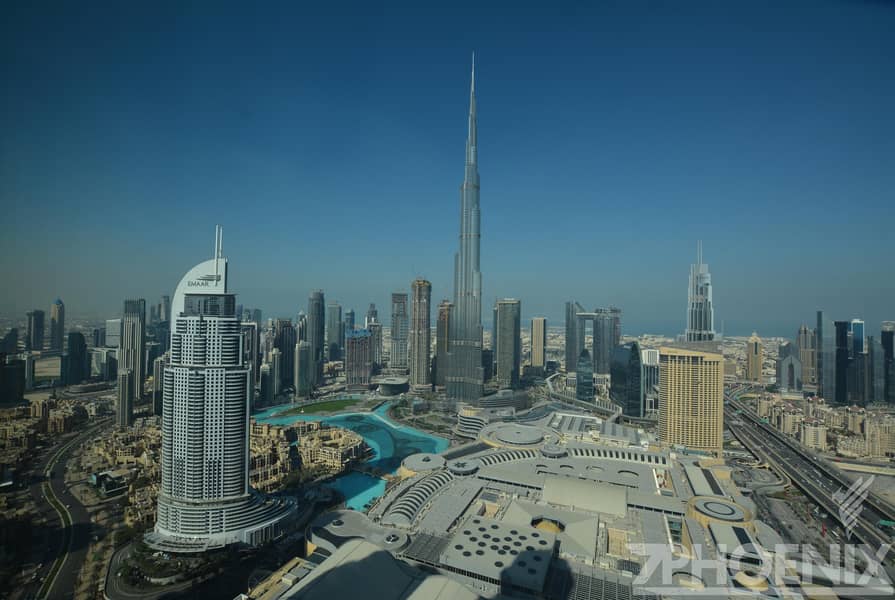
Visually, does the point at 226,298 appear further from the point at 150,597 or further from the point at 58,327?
the point at 150,597

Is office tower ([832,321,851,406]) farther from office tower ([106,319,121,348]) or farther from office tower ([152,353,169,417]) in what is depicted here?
office tower ([106,319,121,348])

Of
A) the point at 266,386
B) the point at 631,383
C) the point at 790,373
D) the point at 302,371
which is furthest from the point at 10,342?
the point at 790,373

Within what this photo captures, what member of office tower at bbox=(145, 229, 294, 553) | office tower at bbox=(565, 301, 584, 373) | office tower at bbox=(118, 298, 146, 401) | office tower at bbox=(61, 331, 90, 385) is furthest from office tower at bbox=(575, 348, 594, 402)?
office tower at bbox=(61, 331, 90, 385)

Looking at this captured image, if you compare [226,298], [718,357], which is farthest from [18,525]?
[718,357]

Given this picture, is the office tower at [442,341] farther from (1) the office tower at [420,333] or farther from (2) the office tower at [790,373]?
(2) the office tower at [790,373]

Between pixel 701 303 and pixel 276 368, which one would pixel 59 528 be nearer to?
pixel 276 368

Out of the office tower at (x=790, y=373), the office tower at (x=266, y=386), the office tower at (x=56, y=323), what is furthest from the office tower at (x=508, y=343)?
the office tower at (x=56, y=323)
